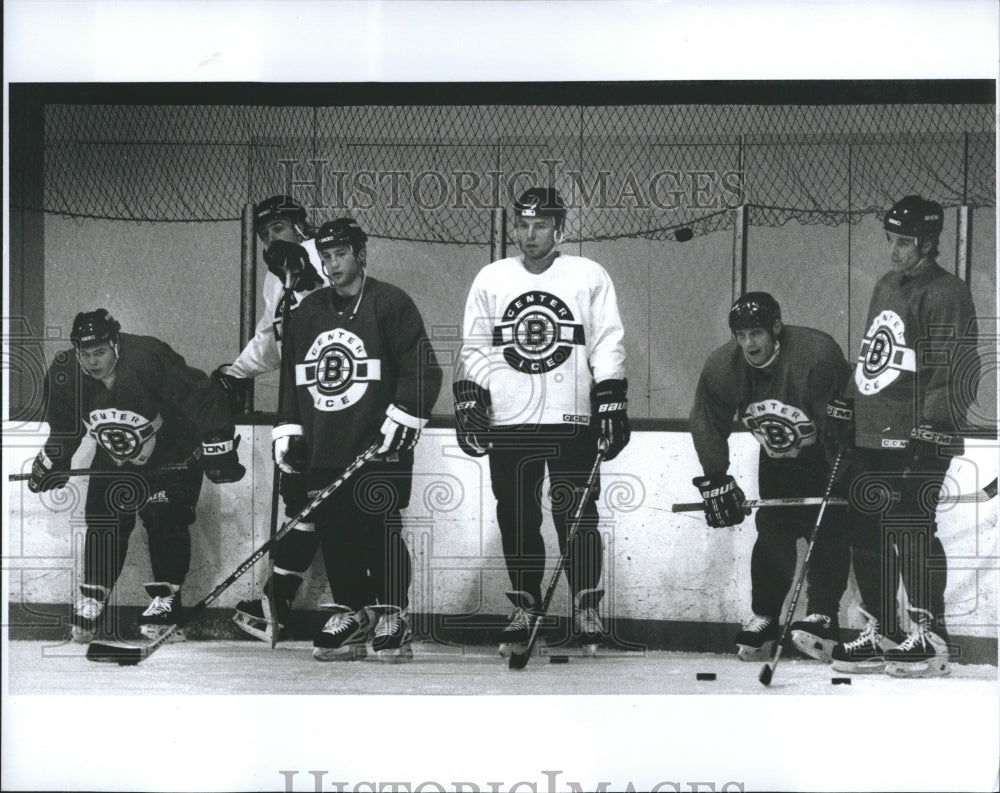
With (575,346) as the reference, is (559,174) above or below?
above

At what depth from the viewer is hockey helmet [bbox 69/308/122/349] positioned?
9.81 feet

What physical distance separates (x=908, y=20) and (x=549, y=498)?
1.44m

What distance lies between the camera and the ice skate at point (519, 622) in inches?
118

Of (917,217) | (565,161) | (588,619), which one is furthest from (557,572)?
(917,217)

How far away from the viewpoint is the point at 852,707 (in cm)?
293

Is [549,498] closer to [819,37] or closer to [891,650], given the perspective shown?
[891,650]

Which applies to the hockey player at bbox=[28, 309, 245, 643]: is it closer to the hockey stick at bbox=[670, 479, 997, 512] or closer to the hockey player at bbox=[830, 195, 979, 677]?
the hockey stick at bbox=[670, 479, 997, 512]

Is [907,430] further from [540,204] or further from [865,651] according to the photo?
[540,204]

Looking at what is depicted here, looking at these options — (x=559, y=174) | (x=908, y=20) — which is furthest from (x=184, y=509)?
(x=908, y=20)

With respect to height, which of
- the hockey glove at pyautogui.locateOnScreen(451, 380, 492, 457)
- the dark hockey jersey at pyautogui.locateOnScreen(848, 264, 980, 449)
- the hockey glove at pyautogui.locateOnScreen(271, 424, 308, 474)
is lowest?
the hockey glove at pyautogui.locateOnScreen(271, 424, 308, 474)

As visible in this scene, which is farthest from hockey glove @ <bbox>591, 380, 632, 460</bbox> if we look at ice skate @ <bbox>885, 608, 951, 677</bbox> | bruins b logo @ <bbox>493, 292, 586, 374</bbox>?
ice skate @ <bbox>885, 608, 951, 677</bbox>

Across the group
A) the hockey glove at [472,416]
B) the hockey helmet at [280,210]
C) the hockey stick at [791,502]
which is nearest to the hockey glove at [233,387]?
the hockey helmet at [280,210]

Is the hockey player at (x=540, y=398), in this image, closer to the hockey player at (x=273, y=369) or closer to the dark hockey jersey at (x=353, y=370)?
the dark hockey jersey at (x=353, y=370)

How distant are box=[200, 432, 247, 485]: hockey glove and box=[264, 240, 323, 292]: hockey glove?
16.4 inches
